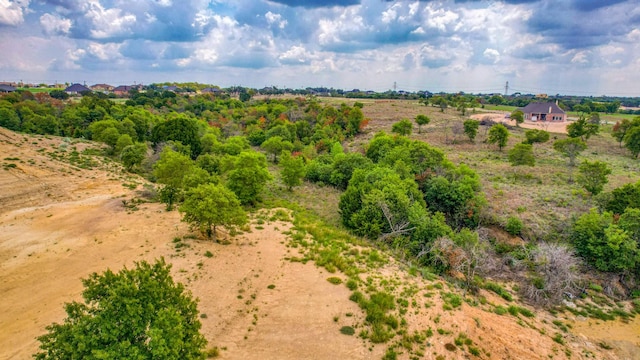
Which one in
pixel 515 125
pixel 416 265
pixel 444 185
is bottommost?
pixel 416 265

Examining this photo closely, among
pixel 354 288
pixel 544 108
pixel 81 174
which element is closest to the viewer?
pixel 354 288

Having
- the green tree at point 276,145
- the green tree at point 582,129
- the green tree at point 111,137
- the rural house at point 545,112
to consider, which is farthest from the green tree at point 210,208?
the rural house at point 545,112

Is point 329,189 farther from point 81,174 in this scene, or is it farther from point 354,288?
point 81,174

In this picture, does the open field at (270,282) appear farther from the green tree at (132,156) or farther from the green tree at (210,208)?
the green tree at (132,156)

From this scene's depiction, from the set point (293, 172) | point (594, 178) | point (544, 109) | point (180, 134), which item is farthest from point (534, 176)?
point (544, 109)

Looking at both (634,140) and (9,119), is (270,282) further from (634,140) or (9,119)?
(9,119)

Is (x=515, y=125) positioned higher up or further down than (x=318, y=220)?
higher up

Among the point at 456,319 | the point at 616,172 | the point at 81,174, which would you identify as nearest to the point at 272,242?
the point at 456,319
